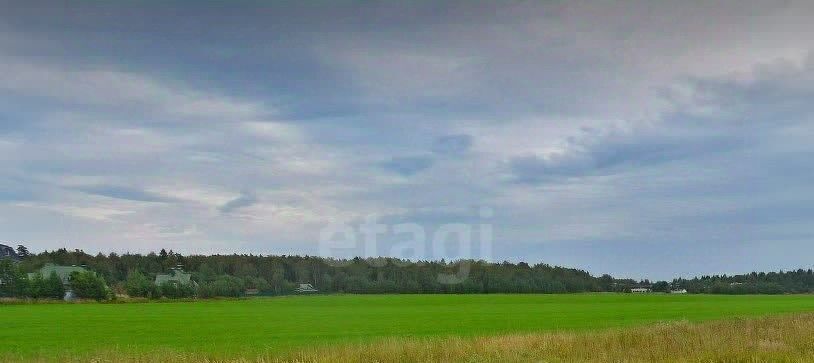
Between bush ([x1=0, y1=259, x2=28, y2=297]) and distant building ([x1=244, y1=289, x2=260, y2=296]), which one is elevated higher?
bush ([x1=0, y1=259, x2=28, y2=297])

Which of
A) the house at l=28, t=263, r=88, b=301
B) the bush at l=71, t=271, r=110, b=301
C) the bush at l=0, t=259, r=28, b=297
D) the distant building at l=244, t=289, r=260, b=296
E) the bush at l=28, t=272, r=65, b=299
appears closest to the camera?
the bush at l=71, t=271, r=110, b=301

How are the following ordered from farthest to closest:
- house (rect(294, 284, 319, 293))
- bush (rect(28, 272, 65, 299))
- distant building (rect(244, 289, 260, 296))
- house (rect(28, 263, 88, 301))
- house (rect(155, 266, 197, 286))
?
house (rect(294, 284, 319, 293)) < distant building (rect(244, 289, 260, 296)) < house (rect(155, 266, 197, 286)) < house (rect(28, 263, 88, 301)) < bush (rect(28, 272, 65, 299))

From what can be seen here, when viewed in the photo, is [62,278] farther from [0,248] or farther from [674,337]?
[674,337]

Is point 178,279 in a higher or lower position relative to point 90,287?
higher

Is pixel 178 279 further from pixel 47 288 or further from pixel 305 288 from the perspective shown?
pixel 305 288

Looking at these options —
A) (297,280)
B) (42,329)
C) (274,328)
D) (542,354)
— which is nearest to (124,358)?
(542,354)

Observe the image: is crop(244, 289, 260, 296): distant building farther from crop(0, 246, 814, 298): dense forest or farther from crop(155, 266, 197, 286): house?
crop(155, 266, 197, 286): house

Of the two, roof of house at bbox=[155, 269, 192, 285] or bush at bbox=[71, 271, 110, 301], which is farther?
roof of house at bbox=[155, 269, 192, 285]

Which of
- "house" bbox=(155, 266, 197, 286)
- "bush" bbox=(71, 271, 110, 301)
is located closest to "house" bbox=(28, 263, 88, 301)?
"bush" bbox=(71, 271, 110, 301)

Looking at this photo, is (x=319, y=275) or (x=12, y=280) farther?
(x=319, y=275)

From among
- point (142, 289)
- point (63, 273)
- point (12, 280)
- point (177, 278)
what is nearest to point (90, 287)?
point (142, 289)

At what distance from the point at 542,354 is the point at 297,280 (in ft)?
525

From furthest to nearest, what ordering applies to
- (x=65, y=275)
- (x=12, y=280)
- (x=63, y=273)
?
(x=63, y=273), (x=65, y=275), (x=12, y=280)

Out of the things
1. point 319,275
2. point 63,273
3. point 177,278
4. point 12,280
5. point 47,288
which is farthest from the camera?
point 319,275
